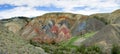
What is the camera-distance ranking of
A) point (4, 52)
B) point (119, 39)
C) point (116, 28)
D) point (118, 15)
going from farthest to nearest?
point (118, 15) < point (116, 28) < point (119, 39) < point (4, 52)

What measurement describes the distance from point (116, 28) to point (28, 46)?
156544 mm

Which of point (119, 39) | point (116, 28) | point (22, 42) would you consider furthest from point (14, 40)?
point (116, 28)

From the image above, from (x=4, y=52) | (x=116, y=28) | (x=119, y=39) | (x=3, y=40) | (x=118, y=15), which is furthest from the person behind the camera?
(x=118, y=15)

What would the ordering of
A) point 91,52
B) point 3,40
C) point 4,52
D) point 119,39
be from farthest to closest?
point 119,39
point 91,52
point 3,40
point 4,52

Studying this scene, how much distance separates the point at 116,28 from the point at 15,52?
515 ft

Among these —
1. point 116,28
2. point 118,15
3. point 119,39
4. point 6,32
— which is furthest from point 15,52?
point 118,15

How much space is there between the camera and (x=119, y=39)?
150000 millimetres

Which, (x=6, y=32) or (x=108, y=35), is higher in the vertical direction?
(x=6, y=32)

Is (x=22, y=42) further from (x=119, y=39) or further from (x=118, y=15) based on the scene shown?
(x=118, y=15)

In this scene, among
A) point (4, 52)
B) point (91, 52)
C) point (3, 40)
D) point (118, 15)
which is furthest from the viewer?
point (118, 15)

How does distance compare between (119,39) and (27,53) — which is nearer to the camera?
(27,53)

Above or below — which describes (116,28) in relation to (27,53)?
below

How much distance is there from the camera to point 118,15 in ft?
653

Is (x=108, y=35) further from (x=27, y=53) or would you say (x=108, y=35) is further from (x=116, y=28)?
(x=27, y=53)
